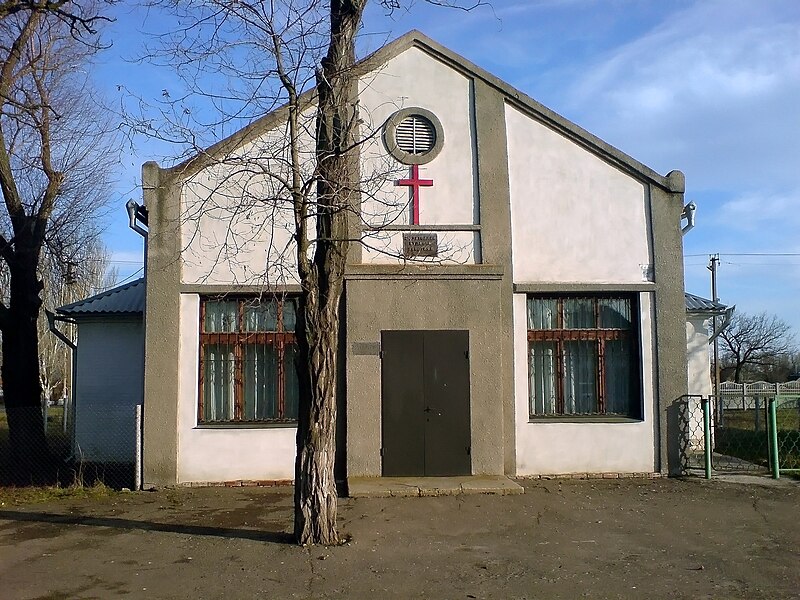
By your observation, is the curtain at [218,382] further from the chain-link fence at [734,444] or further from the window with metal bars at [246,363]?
the chain-link fence at [734,444]

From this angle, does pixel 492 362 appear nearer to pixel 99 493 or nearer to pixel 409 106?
pixel 409 106

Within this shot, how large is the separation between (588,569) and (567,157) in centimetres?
718

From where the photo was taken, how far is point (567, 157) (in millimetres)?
12383

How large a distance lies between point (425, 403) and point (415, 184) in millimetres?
3482

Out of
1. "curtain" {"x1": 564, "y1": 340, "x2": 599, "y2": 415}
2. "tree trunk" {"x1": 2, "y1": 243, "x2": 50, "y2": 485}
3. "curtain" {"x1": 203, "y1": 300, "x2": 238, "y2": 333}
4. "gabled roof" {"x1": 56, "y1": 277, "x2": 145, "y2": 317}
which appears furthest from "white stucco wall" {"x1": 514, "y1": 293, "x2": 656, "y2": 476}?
"tree trunk" {"x1": 2, "y1": 243, "x2": 50, "y2": 485}

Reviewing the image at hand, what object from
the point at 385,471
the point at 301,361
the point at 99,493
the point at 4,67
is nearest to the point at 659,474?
the point at 385,471

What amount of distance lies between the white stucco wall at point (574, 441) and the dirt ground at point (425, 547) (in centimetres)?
88

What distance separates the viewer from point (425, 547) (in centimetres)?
805

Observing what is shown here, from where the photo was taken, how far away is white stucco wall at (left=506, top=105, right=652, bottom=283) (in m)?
12.2

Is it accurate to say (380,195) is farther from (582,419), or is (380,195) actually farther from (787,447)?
(787,447)

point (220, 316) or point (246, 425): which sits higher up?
point (220, 316)

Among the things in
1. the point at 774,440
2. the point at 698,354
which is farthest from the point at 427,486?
the point at 698,354

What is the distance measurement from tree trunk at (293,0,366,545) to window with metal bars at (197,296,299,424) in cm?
404

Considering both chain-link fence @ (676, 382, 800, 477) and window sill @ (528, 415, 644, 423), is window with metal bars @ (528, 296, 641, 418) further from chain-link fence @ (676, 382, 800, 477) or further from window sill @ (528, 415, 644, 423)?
chain-link fence @ (676, 382, 800, 477)
